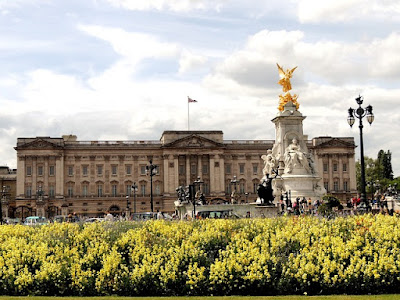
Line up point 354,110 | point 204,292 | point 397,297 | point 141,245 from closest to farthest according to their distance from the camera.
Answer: point 397,297 < point 204,292 < point 141,245 < point 354,110

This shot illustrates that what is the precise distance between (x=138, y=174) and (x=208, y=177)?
13822 millimetres

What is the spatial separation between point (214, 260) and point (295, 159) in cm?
3053

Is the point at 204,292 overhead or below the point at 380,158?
below

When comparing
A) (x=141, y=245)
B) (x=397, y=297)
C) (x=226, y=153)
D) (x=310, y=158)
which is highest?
(x=226, y=153)

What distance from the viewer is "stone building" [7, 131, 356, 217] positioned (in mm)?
111938

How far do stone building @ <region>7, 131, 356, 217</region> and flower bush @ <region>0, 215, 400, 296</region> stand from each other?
317ft

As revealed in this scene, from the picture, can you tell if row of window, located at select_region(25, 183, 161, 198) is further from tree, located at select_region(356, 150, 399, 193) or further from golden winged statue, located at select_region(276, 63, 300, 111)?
golden winged statue, located at select_region(276, 63, 300, 111)

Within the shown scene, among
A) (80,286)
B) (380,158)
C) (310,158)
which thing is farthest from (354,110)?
(380,158)

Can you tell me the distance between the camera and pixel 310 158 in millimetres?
45969

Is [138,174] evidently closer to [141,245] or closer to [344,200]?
[344,200]

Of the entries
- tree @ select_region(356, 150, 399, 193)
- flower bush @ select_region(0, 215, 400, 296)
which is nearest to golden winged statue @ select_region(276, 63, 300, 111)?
flower bush @ select_region(0, 215, 400, 296)

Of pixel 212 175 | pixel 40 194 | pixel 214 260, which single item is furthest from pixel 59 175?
pixel 214 260

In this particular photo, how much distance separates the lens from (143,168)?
381 ft

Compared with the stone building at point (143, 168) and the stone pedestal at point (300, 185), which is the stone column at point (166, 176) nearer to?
the stone building at point (143, 168)
